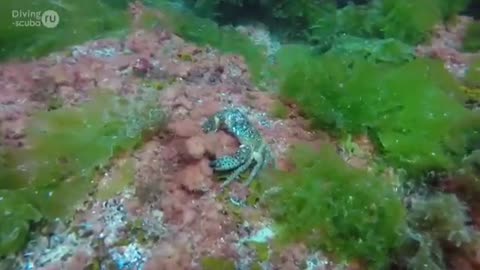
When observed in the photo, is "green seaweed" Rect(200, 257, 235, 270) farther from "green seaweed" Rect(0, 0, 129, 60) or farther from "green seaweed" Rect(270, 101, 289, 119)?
"green seaweed" Rect(0, 0, 129, 60)

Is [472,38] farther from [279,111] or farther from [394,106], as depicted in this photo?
[279,111]

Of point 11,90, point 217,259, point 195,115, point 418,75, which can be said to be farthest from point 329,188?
point 11,90

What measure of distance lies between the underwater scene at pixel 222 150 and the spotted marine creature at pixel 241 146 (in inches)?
0.6

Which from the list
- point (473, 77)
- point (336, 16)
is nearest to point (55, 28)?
point (336, 16)

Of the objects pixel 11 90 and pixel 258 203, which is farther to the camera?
pixel 11 90

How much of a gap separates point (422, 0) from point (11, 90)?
18.9 ft

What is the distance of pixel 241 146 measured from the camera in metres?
4.18

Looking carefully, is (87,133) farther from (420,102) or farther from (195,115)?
(420,102)

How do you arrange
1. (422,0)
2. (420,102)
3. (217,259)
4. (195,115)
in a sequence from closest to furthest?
(217,259) → (195,115) → (420,102) → (422,0)

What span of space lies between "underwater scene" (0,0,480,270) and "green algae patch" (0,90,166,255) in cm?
1

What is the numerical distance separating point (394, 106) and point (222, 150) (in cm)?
195

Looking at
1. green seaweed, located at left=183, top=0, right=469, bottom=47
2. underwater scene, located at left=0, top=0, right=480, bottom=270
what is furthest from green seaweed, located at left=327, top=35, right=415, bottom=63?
green seaweed, located at left=183, top=0, right=469, bottom=47

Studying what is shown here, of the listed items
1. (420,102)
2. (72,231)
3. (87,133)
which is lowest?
(72,231)

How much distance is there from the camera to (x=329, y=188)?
3861 mm
